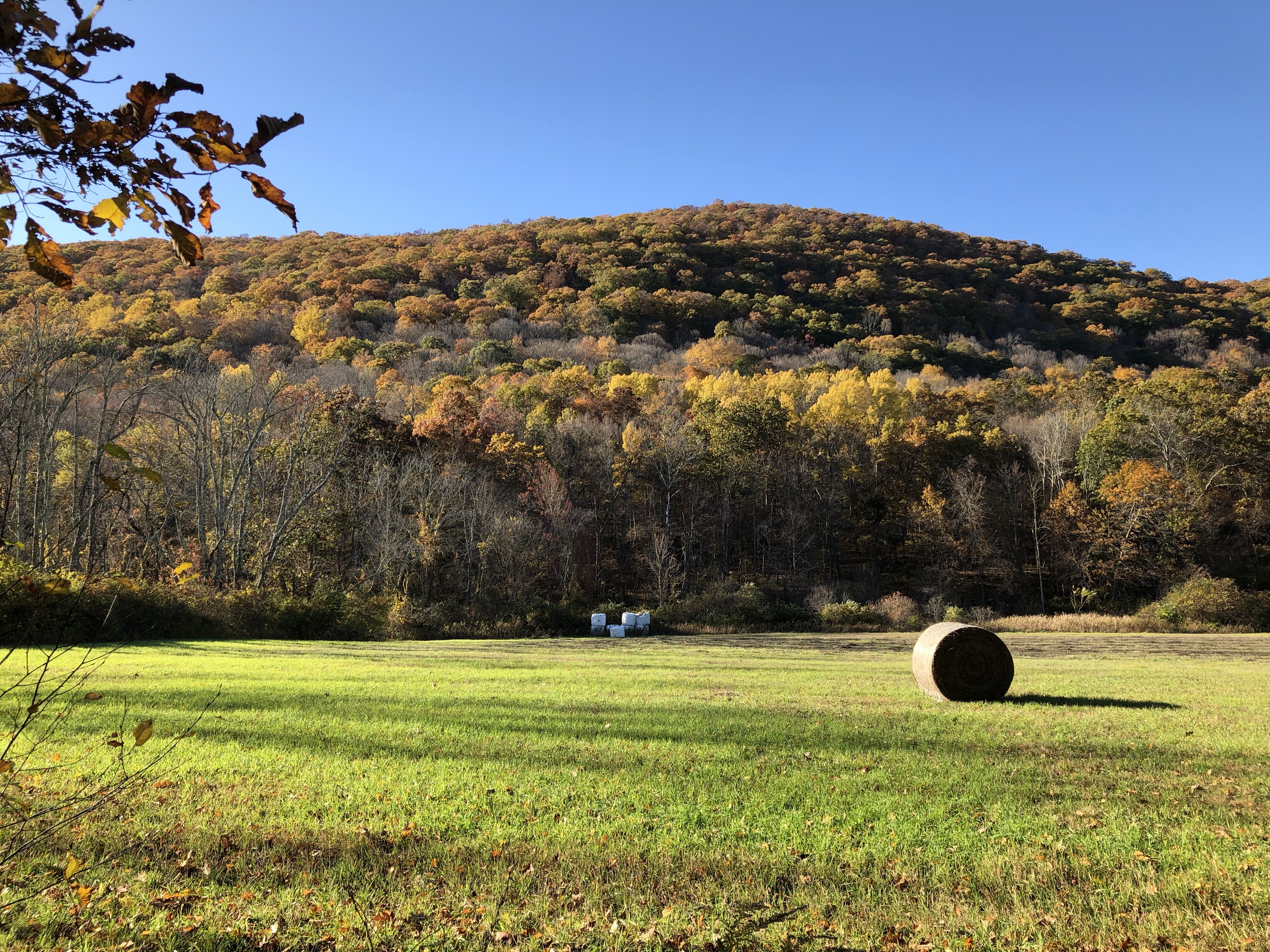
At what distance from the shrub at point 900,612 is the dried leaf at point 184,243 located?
38.5 meters

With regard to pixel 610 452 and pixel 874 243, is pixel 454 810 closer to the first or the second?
pixel 610 452

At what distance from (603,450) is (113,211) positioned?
47.8 m

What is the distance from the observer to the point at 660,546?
41250 millimetres

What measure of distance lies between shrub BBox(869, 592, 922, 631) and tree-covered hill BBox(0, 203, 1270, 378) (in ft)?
143

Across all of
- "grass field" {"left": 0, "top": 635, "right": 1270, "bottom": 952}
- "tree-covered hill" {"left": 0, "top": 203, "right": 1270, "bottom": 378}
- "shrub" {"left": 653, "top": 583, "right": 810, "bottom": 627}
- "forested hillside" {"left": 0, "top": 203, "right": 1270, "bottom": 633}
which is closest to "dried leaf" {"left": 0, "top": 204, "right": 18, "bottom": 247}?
"forested hillside" {"left": 0, "top": 203, "right": 1270, "bottom": 633}

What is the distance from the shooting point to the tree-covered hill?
7844cm

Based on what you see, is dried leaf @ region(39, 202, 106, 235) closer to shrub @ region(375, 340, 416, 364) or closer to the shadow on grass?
the shadow on grass

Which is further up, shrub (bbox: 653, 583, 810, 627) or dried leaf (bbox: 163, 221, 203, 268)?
dried leaf (bbox: 163, 221, 203, 268)

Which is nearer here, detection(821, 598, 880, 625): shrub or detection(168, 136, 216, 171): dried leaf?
detection(168, 136, 216, 171): dried leaf

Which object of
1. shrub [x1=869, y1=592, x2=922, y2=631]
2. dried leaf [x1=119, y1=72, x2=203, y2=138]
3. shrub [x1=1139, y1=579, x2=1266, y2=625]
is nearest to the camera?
dried leaf [x1=119, y1=72, x2=203, y2=138]

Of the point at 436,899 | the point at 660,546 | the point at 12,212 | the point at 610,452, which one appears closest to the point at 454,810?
the point at 436,899

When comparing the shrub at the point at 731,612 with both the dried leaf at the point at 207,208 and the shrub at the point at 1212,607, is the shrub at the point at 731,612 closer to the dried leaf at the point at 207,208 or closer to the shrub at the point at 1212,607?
the shrub at the point at 1212,607

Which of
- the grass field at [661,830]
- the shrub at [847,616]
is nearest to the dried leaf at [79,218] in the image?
the grass field at [661,830]

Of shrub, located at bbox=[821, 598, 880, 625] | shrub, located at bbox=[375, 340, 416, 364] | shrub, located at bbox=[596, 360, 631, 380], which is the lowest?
shrub, located at bbox=[821, 598, 880, 625]
